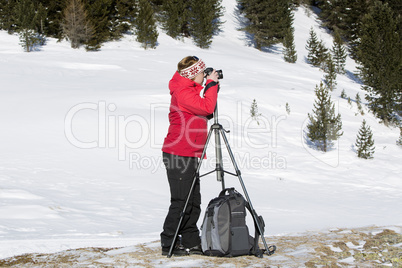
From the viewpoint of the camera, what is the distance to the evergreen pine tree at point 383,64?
19594 mm

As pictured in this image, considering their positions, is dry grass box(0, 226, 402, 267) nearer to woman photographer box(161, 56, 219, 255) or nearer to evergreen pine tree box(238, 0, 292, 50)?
woman photographer box(161, 56, 219, 255)

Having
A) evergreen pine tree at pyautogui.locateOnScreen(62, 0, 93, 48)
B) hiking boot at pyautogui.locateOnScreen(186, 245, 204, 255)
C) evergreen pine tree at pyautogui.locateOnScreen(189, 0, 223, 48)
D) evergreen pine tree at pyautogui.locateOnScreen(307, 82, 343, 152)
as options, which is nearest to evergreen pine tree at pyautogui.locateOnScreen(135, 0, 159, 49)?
evergreen pine tree at pyautogui.locateOnScreen(62, 0, 93, 48)

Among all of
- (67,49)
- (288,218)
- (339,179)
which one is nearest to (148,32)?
(67,49)

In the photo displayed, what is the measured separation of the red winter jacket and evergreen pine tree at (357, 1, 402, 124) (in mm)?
18690

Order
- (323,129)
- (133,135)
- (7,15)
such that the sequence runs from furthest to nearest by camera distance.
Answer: (7,15), (323,129), (133,135)

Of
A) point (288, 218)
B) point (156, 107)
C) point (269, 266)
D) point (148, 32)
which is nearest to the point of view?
point (269, 266)

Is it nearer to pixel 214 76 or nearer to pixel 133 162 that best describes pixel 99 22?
pixel 133 162

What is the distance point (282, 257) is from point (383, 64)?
20766 millimetres

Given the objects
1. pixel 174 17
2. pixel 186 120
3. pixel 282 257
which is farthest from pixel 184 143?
pixel 174 17

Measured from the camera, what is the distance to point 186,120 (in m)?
3.26

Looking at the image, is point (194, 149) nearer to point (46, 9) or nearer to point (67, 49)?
point (67, 49)

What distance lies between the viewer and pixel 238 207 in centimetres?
311

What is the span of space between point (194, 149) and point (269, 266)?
117 cm

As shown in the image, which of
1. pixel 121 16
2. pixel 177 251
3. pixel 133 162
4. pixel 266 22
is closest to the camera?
pixel 177 251
